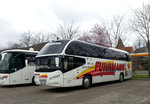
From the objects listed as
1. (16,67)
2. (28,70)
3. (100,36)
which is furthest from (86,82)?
(100,36)

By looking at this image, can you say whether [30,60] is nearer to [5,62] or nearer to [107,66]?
[5,62]

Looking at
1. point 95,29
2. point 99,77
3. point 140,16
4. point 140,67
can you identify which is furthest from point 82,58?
point 140,67

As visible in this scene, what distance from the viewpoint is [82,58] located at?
Answer: 39.7 ft

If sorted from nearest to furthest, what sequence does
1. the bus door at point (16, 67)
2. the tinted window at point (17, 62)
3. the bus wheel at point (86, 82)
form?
the bus wheel at point (86, 82), the bus door at point (16, 67), the tinted window at point (17, 62)

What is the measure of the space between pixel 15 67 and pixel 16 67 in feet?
0.31

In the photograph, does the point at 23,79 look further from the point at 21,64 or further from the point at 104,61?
the point at 104,61

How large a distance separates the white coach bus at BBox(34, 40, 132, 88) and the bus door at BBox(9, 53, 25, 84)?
131 inches

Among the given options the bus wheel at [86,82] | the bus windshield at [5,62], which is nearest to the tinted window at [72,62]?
the bus wheel at [86,82]

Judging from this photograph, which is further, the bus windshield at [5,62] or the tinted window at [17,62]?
the tinted window at [17,62]

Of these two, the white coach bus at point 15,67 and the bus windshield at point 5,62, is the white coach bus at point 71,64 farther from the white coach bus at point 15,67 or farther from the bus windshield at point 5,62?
the bus windshield at point 5,62

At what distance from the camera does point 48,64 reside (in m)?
10.5

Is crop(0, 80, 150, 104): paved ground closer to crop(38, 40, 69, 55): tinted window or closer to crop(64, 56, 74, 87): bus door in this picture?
crop(64, 56, 74, 87): bus door

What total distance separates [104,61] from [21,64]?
7.39 m

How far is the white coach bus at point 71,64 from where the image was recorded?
10.2m
